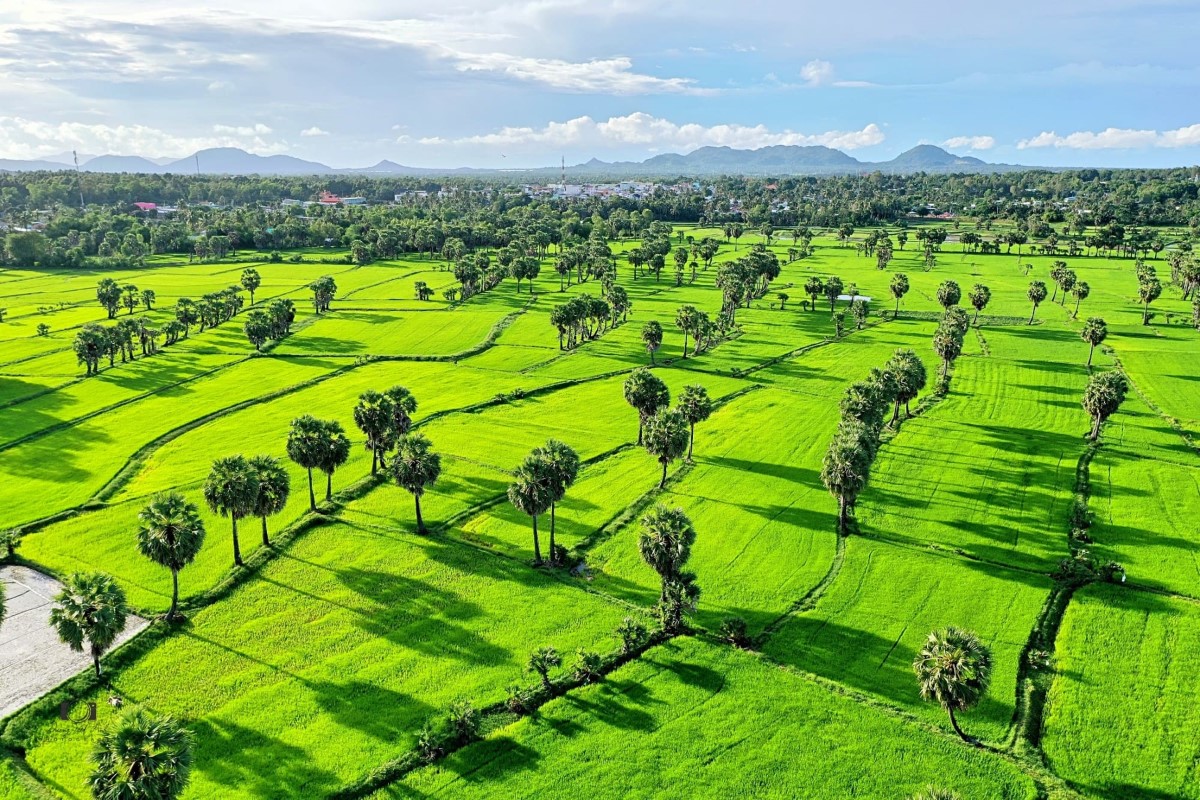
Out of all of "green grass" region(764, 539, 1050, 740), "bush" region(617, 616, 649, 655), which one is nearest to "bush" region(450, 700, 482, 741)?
"bush" region(617, 616, 649, 655)

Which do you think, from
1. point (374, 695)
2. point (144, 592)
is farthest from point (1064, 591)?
point (144, 592)

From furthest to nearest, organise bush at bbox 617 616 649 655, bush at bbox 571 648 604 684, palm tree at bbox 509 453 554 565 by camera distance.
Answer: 1. palm tree at bbox 509 453 554 565
2. bush at bbox 617 616 649 655
3. bush at bbox 571 648 604 684

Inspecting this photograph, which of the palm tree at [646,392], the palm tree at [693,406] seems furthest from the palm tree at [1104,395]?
the palm tree at [646,392]

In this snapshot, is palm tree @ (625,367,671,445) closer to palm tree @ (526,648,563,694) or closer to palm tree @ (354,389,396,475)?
palm tree @ (354,389,396,475)

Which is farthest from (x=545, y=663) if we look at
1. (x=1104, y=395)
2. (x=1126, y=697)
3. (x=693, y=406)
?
(x=1104, y=395)

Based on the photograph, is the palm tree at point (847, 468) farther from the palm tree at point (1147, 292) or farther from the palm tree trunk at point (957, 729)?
the palm tree at point (1147, 292)
